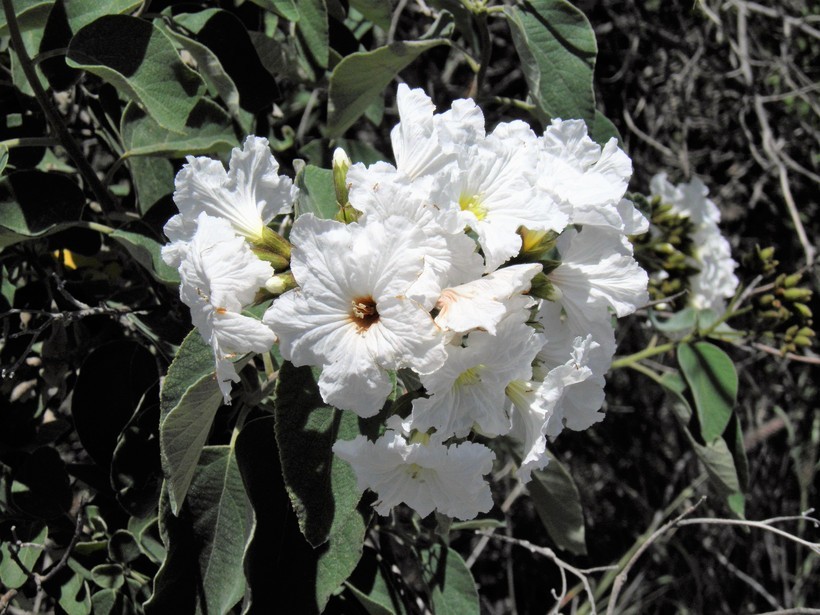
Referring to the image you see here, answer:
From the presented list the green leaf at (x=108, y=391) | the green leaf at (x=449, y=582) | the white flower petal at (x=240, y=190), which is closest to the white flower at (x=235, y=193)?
the white flower petal at (x=240, y=190)

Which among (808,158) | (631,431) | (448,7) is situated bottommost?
(631,431)

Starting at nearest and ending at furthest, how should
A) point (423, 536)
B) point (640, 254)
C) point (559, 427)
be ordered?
point (559, 427) < point (423, 536) < point (640, 254)

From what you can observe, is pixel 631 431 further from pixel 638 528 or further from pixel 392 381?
pixel 392 381

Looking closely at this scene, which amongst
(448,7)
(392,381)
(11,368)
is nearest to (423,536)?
(392,381)

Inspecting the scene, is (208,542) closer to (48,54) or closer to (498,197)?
(498,197)

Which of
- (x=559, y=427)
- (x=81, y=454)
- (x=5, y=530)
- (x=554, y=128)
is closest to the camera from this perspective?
(x=559, y=427)

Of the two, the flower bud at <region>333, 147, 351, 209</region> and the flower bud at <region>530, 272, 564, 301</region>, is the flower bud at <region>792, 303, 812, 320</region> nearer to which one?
the flower bud at <region>530, 272, 564, 301</region>
